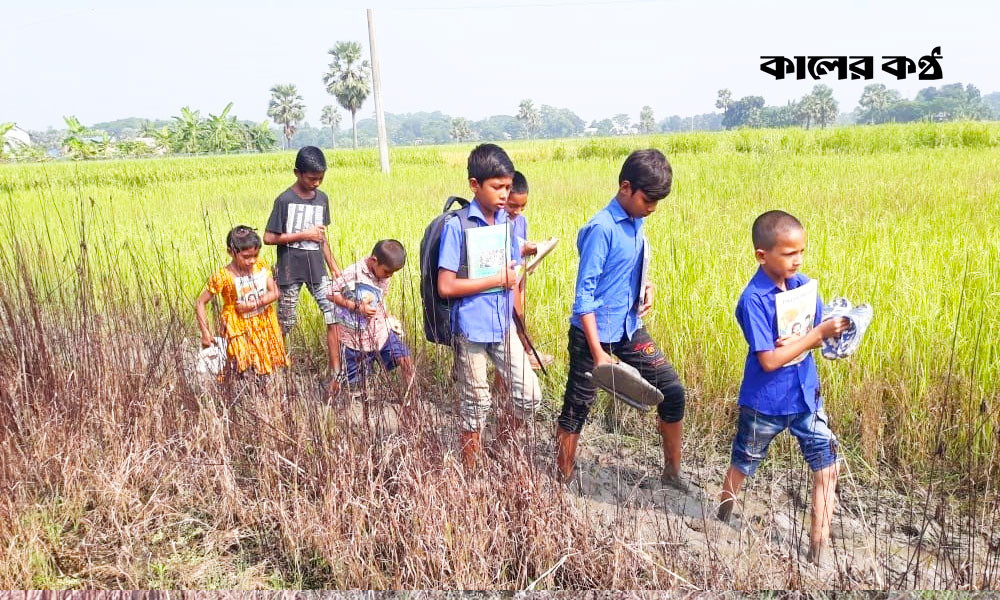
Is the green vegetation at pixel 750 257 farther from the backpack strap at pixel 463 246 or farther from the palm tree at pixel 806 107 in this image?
the palm tree at pixel 806 107

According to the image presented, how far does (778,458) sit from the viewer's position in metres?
2.92

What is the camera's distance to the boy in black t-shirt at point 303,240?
3.87 metres

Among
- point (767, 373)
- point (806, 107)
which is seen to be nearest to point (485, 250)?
point (767, 373)

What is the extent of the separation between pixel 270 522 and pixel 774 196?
24.1 ft

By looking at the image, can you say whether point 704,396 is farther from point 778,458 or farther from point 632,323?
point 632,323

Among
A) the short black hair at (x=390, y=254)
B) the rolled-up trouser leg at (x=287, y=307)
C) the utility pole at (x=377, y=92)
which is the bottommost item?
the rolled-up trouser leg at (x=287, y=307)

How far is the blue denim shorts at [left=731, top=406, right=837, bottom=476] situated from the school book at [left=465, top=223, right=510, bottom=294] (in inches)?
37.4

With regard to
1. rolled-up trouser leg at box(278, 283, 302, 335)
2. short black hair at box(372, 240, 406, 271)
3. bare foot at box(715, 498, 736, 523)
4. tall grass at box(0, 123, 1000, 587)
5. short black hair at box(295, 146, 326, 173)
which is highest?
short black hair at box(295, 146, 326, 173)

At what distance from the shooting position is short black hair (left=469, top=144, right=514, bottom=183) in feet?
8.04

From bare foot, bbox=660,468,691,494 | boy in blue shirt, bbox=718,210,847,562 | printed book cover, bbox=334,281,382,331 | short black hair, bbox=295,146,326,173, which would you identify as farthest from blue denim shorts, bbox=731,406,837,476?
short black hair, bbox=295,146,326,173

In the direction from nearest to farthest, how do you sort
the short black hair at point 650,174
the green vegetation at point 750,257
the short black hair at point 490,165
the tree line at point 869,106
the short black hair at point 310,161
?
the short black hair at point 650,174
the short black hair at point 490,165
the green vegetation at point 750,257
the short black hair at point 310,161
the tree line at point 869,106

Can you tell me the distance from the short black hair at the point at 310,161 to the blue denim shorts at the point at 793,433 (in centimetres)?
259

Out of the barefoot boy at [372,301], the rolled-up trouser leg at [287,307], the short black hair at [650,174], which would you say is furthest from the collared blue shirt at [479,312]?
the rolled-up trouser leg at [287,307]

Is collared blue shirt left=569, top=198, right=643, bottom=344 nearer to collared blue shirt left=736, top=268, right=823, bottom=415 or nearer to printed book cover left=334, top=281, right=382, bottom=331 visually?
collared blue shirt left=736, top=268, right=823, bottom=415
